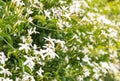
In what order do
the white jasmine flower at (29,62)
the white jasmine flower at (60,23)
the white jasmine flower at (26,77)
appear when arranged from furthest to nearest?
the white jasmine flower at (60,23) < the white jasmine flower at (26,77) < the white jasmine flower at (29,62)

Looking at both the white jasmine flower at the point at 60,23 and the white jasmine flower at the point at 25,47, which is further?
the white jasmine flower at the point at 60,23

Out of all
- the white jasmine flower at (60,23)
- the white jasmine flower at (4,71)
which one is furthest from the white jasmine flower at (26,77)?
the white jasmine flower at (60,23)

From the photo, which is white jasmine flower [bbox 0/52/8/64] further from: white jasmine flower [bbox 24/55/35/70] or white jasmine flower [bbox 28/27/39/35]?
white jasmine flower [bbox 28/27/39/35]

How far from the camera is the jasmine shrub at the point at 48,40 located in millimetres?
2684

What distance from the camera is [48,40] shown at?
9.52ft

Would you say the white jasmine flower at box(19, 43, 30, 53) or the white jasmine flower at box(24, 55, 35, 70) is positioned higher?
the white jasmine flower at box(19, 43, 30, 53)

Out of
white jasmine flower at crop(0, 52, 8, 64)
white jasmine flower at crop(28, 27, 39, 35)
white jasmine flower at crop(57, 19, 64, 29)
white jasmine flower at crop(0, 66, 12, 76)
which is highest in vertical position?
white jasmine flower at crop(57, 19, 64, 29)

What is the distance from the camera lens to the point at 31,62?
103 inches

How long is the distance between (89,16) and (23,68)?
1.49 meters

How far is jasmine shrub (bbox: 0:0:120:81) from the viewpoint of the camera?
8.80 feet

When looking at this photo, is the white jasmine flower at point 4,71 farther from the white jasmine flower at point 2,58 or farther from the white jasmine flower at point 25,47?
the white jasmine flower at point 25,47

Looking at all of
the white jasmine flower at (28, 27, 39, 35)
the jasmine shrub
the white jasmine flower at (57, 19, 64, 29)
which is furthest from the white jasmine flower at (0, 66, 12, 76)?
the white jasmine flower at (57, 19, 64, 29)

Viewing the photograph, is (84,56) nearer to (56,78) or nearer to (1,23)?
(56,78)

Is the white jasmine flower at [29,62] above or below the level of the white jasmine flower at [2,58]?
below
